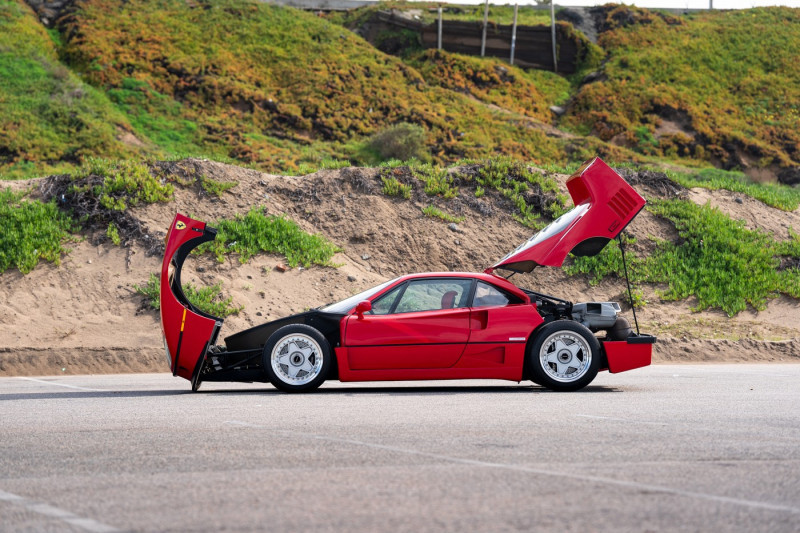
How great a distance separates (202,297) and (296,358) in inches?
396

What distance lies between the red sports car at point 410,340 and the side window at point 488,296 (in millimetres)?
12

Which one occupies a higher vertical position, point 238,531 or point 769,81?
point 769,81

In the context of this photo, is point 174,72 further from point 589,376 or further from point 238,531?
point 238,531

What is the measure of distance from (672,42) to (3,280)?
52274 mm

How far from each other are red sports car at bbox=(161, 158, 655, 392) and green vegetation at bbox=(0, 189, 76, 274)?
1178 cm

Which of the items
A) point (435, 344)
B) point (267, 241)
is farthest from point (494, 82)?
point (435, 344)

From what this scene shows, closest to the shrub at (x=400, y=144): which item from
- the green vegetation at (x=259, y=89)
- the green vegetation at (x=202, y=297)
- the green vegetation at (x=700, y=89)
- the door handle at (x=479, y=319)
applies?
the green vegetation at (x=259, y=89)

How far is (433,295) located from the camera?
1051cm

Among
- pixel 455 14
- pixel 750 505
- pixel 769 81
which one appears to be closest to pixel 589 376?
pixel 750 505

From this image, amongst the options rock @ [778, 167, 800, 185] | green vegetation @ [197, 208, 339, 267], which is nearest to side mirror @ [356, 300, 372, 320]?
green vegetation @ [197, 208, 339, 267]

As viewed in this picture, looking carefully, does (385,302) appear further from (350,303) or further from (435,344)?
(435,344)

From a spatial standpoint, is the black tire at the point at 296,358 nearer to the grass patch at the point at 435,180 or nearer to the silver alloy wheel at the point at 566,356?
the silver alloy wheel at the point at 566,356

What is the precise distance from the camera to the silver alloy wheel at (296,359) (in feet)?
34.0

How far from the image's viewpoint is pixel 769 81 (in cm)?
5769
